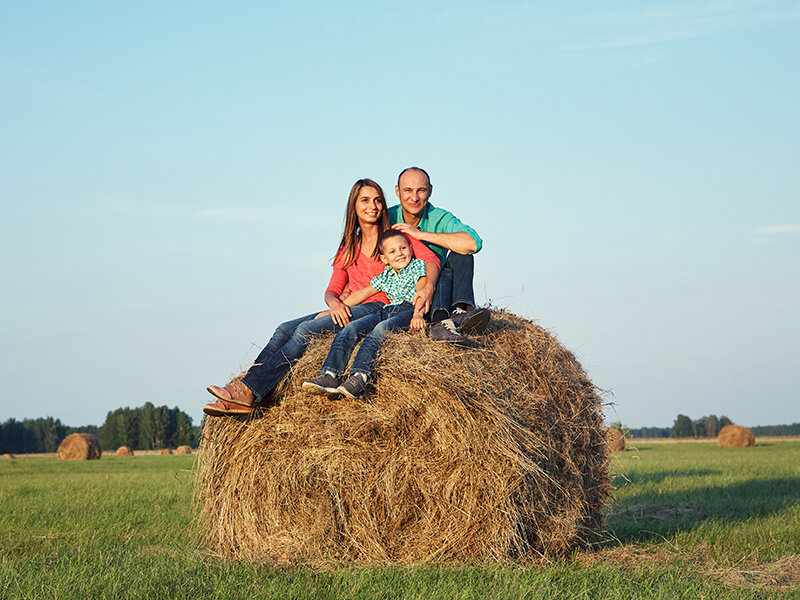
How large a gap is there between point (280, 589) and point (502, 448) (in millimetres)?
1747

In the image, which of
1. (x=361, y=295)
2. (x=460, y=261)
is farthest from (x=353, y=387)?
(x=460, y=261)

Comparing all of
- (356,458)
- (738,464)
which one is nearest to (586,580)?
(356,458)

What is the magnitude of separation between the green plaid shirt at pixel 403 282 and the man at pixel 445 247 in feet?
0.72

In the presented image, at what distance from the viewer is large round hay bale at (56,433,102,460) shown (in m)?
32.0

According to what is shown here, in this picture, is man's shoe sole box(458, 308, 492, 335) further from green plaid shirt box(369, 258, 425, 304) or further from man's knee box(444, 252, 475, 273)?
man's knee box(444, 252, 475, 273)

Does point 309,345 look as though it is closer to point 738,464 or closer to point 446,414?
point 446,414

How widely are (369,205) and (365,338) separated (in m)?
1.43

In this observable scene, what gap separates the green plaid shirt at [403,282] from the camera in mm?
6160

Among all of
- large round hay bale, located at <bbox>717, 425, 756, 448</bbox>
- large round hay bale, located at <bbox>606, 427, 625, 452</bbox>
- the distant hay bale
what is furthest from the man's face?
large round hay bale, located at <bbox>717, 425, 756, 448</bbox>

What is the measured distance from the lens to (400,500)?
541 cm

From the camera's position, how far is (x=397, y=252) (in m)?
6.26

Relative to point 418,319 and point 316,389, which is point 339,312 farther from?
point 316,389

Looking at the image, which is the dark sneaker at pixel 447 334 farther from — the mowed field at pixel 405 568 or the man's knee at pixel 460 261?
the mowed field at pixel 405 568

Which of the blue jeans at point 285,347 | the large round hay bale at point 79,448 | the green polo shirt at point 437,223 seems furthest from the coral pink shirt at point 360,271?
the large round hay bale at point 79,448
